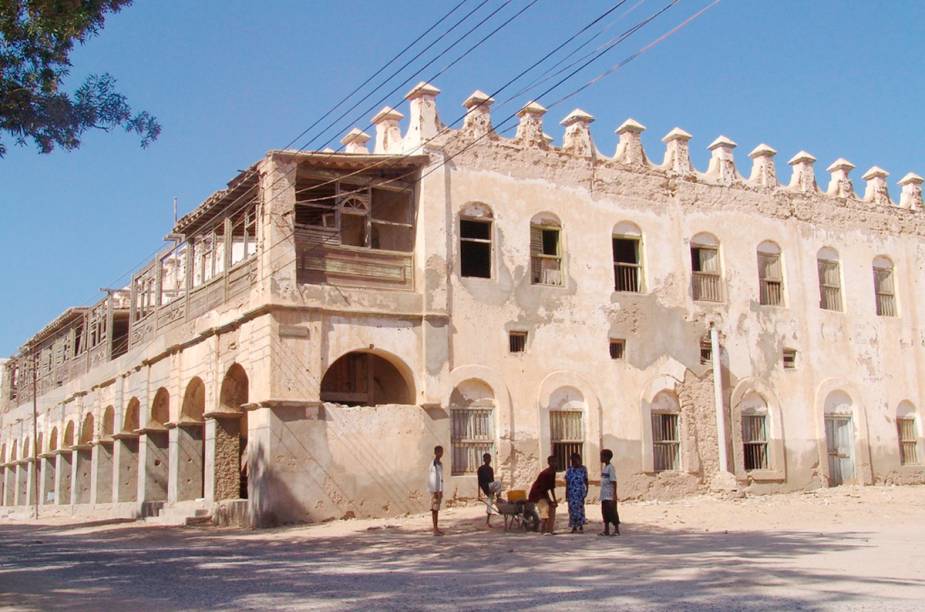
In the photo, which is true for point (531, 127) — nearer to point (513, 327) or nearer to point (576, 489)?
point (513, 327)

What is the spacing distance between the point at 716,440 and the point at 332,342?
31.2 feet

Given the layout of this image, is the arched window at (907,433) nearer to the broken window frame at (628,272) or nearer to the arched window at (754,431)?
the arched window at (754,431)

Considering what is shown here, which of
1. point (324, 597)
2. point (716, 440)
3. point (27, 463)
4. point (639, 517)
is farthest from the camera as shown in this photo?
point (27, 463)

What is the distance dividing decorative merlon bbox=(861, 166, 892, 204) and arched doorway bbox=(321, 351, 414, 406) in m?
14.6

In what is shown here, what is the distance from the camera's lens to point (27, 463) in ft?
123

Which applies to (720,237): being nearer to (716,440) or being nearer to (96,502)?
(716,440)

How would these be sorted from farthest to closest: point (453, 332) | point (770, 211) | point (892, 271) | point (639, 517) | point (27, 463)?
1. point (27, 463)
2. point (892, 271)
3. point (770, 211)
4. point (453, 332)
5. point (639, 517)

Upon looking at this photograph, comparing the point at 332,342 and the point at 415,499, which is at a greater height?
the point at 332,342

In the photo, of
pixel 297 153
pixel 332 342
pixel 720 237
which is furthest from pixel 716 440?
pixel 297 153

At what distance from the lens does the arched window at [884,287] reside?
2670cm

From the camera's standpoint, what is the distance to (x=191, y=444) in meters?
22.6

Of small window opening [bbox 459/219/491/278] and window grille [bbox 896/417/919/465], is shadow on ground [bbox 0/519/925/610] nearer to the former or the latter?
small window opening [bbox 459/219/491/278]

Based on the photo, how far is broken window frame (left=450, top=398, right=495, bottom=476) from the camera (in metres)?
19.6

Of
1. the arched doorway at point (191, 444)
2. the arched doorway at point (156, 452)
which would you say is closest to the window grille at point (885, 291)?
the arched doorway at point (191, 444)
